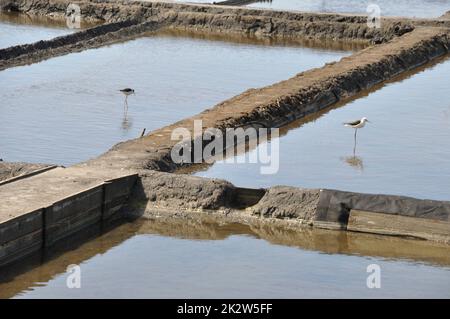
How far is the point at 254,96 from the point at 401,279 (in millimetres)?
8184

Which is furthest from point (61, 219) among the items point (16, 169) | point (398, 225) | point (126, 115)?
point (126, 115)

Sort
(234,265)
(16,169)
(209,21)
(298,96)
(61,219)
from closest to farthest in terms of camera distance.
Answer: (234,265)
(61,219)
(16,169)
(298,96)
(209,21)

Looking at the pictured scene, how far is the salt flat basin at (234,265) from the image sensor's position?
1028 cm

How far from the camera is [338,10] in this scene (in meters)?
Answer: 34.3

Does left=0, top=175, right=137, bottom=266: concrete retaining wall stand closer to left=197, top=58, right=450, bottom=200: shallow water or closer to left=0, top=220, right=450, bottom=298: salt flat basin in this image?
left=0, top=220, right=450, bottom=298: salt flat basin

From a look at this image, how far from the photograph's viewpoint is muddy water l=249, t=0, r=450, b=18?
112 ft

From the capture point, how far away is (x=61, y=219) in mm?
11586

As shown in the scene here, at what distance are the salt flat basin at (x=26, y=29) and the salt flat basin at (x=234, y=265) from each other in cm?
1354

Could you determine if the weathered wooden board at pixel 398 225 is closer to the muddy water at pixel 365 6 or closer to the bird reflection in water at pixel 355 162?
the bird reflection in water at pixel 355 162

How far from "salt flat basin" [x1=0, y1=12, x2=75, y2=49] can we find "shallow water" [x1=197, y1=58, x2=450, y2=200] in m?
8.89

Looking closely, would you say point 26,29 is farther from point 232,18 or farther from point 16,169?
point 16,169

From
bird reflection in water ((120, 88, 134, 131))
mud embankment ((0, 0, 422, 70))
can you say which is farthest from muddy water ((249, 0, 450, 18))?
bird reflection in water ((120, 88, 134, 131))

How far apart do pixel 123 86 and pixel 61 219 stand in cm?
868

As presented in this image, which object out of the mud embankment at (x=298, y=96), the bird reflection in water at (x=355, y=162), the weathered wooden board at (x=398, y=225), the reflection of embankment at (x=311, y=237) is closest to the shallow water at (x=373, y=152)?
the bird reflection in water at (x=355, y=162)
